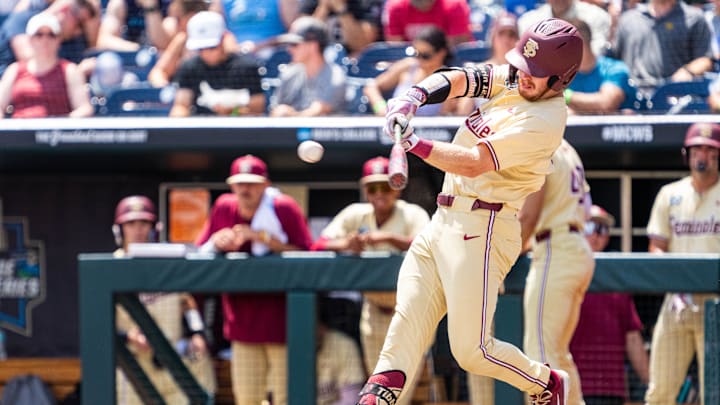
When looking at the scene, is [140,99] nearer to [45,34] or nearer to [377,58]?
[45,34]

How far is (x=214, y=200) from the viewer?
9359 millimetres

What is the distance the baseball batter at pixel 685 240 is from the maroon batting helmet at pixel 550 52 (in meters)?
2.27

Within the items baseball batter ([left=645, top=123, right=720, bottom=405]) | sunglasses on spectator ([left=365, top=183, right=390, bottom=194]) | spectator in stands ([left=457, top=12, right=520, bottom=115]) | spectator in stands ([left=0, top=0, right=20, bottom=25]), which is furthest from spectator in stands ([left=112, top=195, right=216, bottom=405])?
spectator in stands ([left=0, top=0, right=20, bottom=25])

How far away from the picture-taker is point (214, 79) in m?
8.34

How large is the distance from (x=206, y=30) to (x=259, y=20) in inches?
34.4

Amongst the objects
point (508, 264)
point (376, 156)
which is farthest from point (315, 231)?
point (508, 264)

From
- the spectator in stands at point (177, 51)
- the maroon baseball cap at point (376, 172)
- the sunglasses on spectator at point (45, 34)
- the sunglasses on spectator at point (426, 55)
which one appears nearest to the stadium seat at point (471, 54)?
the sunglasses on spectator at point (426, 55)

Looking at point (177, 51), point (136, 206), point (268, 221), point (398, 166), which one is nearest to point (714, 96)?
point (268, 221)

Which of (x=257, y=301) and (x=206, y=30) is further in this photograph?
(x=206, y=30)

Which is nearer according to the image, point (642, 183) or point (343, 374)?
point (343, 374)

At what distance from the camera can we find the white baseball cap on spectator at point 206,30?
8.31 m

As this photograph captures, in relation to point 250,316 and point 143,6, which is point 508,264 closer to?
point 250,316

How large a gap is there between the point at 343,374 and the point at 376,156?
1.51 metres

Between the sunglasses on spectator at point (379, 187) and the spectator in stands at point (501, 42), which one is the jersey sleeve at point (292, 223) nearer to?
the sunglasses on spectator at point (379, 187)
